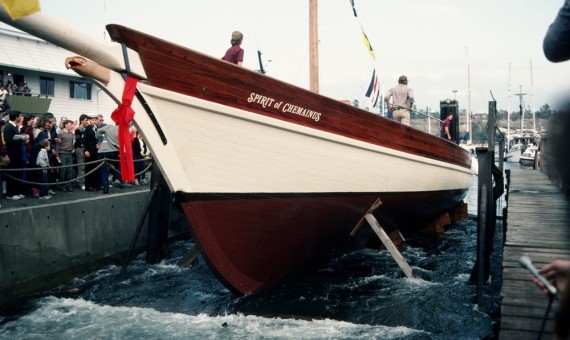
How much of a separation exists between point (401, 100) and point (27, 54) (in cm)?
1838

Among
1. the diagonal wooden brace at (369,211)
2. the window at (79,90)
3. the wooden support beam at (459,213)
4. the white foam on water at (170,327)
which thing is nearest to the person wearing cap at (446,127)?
the wooden support beam at (459,213)

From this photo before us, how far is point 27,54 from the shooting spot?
862 inches

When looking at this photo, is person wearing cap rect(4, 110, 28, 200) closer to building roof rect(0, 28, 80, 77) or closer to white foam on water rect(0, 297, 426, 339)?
white foam on water rect(0, 297, 426, 339)

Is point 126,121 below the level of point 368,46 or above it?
below

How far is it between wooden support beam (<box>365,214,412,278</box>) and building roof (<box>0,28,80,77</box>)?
17402mm

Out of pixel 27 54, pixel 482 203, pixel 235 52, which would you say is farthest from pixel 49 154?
pixel 27 54

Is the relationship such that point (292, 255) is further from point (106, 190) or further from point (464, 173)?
point (464, 173)

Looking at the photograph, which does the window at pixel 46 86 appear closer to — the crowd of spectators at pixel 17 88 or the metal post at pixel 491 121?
the crowd of spectators at pixel 17 88

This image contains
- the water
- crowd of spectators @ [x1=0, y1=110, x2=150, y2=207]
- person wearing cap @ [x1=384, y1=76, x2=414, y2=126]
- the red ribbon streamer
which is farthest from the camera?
person wearing cap @ [x1=384, y1=76, x2=414, y2=126]

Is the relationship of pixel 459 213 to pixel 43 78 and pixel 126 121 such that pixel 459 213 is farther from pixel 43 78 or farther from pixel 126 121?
pixel 43 78

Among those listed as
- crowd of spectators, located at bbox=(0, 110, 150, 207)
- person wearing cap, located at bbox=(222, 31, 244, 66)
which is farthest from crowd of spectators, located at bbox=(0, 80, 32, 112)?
person wearing cap, located at bbox=(222, 31, 244, 66)

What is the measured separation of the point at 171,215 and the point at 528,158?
34.0 m

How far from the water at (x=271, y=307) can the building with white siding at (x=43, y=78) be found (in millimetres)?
15525

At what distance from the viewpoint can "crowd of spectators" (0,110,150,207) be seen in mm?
8578
